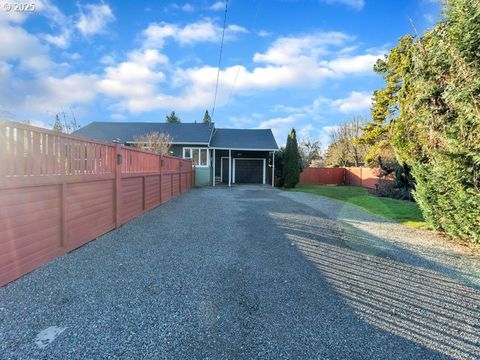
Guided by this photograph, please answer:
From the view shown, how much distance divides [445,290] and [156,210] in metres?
7.46

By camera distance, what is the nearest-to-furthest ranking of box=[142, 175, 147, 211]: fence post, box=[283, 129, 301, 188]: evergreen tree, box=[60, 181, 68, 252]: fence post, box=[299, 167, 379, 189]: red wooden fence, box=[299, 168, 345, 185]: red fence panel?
box=[60, 181, 68, 252]: fence post
box=[142, 175, 147, 211]: fence post
box=[283, 129, 301, 188]: evergreen tree
box=[299, 167, 379, 189]: red wooden fence
box=[299, 168, 345, 185]: red fence panel

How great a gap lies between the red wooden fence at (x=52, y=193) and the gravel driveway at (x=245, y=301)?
33 cm

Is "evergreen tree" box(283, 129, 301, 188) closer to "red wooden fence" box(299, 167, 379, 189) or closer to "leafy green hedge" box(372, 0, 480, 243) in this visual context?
"red wooden fence" box(299, 167, 379, 189)

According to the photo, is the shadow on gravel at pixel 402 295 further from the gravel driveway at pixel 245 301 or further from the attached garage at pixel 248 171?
the attached garage at pixel 248 171

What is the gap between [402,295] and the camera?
3.05 meters

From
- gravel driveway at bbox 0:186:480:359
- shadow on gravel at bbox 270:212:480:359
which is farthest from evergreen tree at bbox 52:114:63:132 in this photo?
shadow on gravel at bbox 270:212:480:359

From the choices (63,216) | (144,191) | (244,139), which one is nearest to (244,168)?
(244,139)

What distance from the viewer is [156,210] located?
8555 mm

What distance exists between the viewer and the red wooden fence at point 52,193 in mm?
3111

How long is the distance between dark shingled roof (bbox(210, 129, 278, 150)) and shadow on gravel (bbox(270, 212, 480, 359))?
49.2 ft

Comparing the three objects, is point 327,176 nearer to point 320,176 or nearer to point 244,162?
point 320,176

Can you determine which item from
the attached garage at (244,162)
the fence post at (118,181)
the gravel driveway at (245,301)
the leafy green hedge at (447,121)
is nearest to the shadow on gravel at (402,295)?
the gravel driveway at (245,301)

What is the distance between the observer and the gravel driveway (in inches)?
82.5

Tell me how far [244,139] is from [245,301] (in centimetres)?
1898
